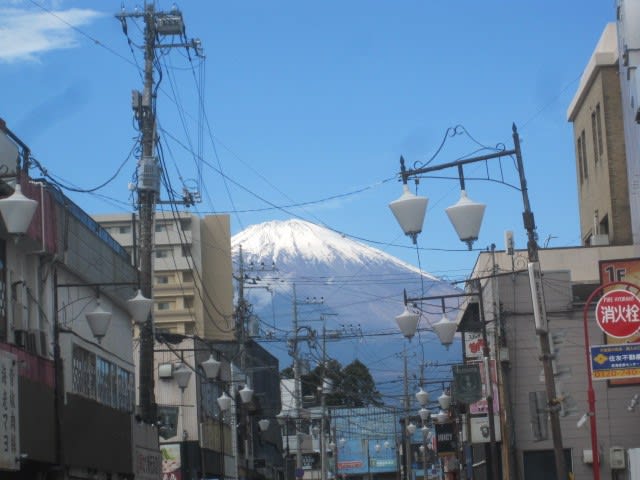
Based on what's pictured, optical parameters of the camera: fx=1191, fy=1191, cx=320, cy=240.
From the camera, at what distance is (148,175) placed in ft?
94.9

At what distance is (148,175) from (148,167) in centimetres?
25

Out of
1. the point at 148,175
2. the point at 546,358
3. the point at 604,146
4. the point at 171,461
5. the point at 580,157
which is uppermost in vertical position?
the point at 580,157

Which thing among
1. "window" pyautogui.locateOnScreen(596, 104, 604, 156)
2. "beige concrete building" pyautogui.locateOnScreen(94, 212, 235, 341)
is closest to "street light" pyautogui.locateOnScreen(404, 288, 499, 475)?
"window" pyautogui.locateOnScreen(596, 104, 604, 156)

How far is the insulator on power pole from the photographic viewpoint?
94.3 feet

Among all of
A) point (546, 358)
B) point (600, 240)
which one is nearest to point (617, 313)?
point (546, 358)

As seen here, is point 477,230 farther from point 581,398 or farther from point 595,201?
point 595,201

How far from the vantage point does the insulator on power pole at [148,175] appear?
94.3ft

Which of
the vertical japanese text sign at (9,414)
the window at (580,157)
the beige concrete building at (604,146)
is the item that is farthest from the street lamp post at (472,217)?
the window at (580,157)

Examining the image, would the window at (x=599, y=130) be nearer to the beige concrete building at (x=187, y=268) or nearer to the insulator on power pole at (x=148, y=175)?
the insulator on power pole at (x=148, y=175)

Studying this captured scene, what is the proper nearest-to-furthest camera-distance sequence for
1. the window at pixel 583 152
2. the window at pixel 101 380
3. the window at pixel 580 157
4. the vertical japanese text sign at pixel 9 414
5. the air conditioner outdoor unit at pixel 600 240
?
the vertical japanese text sign at pixel 9 414 → the window at pixel 101 380 → the air conditioner outdoor unit at pixel 600 240 → the window at pixel 583 152 → the window at pixel 580 157

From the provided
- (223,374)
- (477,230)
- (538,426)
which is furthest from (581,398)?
(477,230)

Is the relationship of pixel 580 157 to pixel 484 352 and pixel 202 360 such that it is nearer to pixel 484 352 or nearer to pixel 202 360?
pixel 202 360

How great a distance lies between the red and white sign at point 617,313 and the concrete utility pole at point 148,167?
10239 mm

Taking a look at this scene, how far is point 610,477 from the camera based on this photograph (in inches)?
1542
